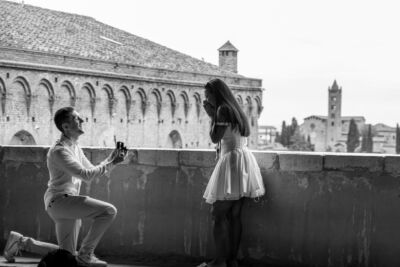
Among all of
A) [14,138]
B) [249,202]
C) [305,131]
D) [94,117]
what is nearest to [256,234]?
[249,202]

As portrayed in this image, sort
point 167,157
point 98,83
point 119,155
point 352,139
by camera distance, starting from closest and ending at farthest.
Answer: point 119,155, point 167,157, point 98,83, point 352,139

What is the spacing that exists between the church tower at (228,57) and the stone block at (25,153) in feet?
190

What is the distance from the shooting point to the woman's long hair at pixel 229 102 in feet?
22.6

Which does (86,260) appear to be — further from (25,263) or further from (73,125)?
(73,125)

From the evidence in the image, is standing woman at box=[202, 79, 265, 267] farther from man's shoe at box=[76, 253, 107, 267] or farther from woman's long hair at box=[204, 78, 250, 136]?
man's shoe at box=[76, 253, 107, 267]

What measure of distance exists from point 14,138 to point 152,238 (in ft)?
108

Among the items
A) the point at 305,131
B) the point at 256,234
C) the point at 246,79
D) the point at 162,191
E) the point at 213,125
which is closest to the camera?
the point at 213,125

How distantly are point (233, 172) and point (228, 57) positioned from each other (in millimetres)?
61289

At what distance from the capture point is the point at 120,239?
8273 mm

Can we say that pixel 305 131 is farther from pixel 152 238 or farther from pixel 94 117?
pixel 152 238

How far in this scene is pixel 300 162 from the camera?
7398 millimetres

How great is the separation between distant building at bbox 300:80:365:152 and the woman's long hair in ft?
536

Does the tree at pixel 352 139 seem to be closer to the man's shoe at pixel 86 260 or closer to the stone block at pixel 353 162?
the stone block at pixel 353 162

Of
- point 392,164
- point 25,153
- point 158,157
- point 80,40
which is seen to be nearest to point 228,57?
point 80,40
